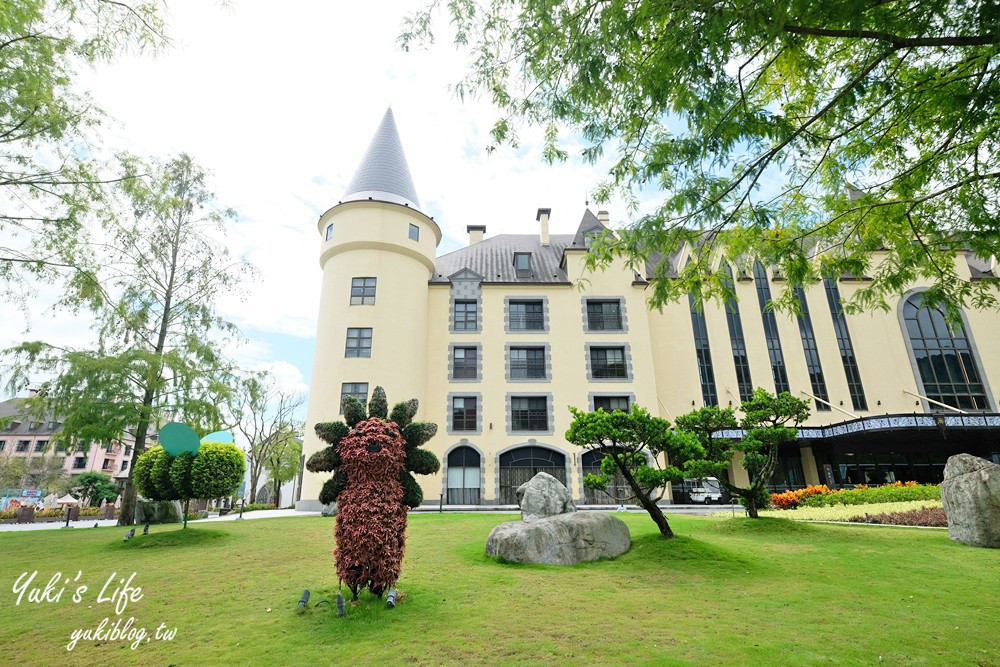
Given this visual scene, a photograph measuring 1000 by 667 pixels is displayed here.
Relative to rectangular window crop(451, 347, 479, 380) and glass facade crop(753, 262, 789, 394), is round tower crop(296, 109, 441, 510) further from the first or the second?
glass facade crop(753, 262, 789, 394)

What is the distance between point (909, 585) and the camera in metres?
7.30

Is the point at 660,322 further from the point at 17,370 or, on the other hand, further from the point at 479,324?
the point at 17,370

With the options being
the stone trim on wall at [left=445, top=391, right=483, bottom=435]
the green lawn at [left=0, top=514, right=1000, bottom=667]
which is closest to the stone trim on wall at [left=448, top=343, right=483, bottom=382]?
the stone trim on wall at [left=445, top=391, right=483, bottom=435]

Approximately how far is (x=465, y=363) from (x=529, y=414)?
479 centimetres

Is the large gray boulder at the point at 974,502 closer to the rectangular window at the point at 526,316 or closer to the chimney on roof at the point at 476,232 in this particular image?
the rectangular window at the point at 526,316

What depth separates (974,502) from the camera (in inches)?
410

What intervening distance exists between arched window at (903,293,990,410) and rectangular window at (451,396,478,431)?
87.5 ft

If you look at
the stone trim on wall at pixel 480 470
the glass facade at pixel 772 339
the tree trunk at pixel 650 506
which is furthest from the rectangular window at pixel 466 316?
the tree trunk at pixel 650 506

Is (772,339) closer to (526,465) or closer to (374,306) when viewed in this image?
(526,465)

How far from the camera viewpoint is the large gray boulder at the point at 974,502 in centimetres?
1012

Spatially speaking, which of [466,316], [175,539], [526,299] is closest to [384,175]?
[466,316]

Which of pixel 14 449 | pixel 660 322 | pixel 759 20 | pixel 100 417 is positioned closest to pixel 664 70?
pixel 759 20

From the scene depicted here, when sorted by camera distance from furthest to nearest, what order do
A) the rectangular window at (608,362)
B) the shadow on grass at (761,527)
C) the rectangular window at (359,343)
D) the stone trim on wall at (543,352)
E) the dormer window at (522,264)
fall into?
the dormer window at (522,264), the rectangular window at (608,362), the stone trim on wall at (543,352), the rectangular window at (359,343), the shadow on grass at (761,527)

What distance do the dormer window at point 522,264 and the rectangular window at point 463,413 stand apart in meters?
8.94
